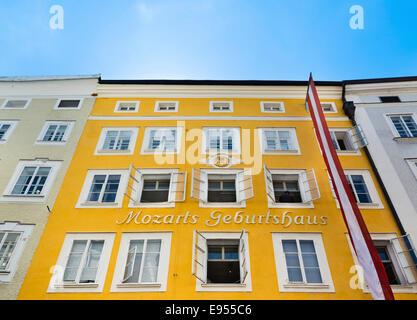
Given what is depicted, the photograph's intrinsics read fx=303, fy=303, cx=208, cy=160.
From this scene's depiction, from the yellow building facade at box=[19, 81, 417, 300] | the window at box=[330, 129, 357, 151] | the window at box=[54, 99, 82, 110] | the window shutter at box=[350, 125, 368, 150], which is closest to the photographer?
the yellow building facade at box=[19, 81, 417, 300]

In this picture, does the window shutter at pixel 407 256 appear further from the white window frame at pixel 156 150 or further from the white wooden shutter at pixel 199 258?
the white window frame at pixel 156 150

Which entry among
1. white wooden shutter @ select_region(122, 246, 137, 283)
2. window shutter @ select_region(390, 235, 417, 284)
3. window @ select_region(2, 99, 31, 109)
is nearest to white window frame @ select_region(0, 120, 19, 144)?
window @ select_region(2, 99, 31, 109)

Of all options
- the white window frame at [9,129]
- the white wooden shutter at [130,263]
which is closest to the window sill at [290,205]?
the white wooden shutter at [130,263]

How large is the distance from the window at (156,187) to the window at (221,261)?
247 centimetres

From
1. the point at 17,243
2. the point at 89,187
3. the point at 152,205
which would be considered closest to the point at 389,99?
the point at 152,205

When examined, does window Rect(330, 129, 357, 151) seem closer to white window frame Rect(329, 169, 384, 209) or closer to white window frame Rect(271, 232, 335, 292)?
white window frame Rect(329, 169, 384, 209)

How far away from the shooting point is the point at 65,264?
40.3 ft

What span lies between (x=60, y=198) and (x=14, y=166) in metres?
3.63

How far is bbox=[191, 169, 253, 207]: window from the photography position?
14359 mm

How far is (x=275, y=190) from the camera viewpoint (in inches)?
603

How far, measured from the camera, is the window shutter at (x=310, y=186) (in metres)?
14.5

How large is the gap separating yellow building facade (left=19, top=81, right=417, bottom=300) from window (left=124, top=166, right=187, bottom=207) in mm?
54

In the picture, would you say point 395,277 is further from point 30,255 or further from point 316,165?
point 30,255
